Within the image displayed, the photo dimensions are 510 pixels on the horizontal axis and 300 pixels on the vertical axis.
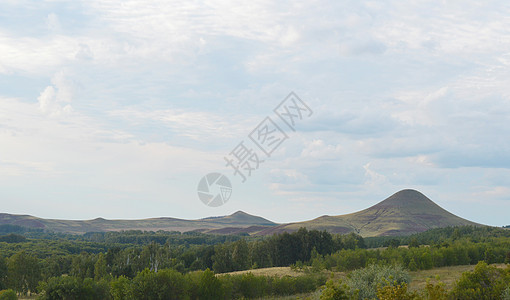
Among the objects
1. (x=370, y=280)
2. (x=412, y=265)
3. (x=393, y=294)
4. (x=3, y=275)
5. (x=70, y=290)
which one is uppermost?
(x=393, y=294)

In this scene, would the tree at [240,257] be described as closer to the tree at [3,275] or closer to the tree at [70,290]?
the tree at [3,275]

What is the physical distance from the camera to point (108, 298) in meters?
45.0

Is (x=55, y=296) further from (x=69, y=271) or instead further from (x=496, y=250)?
(x=496, y=250)

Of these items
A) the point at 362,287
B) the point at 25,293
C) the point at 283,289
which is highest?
the point at 362,287

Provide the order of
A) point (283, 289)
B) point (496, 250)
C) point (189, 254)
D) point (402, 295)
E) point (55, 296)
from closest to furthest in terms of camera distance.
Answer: point (402, 295)
point (55, 296)
point (283, 289)
point (496, 250)
point (189, 254)

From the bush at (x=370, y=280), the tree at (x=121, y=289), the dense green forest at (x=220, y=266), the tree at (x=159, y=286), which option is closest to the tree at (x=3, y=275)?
the dense green forest at (x=220, y=266)

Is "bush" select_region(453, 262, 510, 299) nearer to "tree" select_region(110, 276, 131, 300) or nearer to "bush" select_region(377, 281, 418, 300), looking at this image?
"bush" select_region(377, 281, 418, 300)

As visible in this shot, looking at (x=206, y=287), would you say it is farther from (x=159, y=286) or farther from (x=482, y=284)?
(x=482, y=284)

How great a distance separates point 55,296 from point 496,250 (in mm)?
71100

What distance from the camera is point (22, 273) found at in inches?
2758

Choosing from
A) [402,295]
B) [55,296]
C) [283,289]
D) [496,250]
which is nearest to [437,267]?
[496,250]

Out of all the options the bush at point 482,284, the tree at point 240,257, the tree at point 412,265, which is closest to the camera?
the bush at point 482,284

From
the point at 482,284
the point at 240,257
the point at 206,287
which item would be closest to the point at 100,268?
the point at 240,257

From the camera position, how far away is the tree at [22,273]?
69438 millimetres
